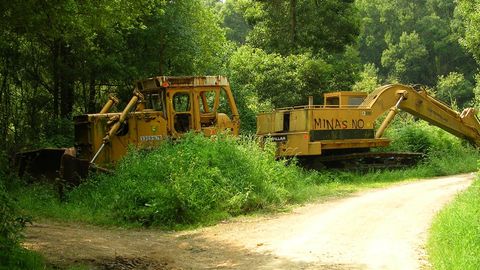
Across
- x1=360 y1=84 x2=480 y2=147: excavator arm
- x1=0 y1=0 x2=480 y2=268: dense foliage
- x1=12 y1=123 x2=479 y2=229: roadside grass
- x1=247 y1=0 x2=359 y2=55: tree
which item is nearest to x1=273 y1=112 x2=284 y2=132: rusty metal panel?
x1=0 y1=0 x2=480 y2=268: dense foliage

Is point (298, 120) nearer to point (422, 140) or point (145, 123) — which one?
point (145, 123)

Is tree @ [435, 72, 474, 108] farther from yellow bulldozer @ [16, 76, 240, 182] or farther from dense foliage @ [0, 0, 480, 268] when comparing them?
yellow bulldozer @ [16, 76, 240, 182]

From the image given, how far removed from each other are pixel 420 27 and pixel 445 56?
5486 mm

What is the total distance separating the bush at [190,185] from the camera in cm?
1126

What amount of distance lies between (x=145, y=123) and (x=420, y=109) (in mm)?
10143

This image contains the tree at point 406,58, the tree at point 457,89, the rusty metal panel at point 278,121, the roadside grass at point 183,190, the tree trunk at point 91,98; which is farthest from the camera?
the tree at point 406,58

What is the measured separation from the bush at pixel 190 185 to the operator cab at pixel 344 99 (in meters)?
6.29

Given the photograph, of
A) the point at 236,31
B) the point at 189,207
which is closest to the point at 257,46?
the point at 189,207

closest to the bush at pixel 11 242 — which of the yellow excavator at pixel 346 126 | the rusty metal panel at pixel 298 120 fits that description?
the yellow excavator at pixel 346 126

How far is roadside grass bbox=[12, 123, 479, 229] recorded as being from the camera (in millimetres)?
11258

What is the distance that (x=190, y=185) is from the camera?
37.8ft

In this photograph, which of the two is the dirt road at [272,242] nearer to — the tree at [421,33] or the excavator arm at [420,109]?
the excavator arm at [420,109]

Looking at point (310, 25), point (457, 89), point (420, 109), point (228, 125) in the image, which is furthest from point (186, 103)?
point (457, 89)

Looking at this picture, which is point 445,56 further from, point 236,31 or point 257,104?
point 257,104
